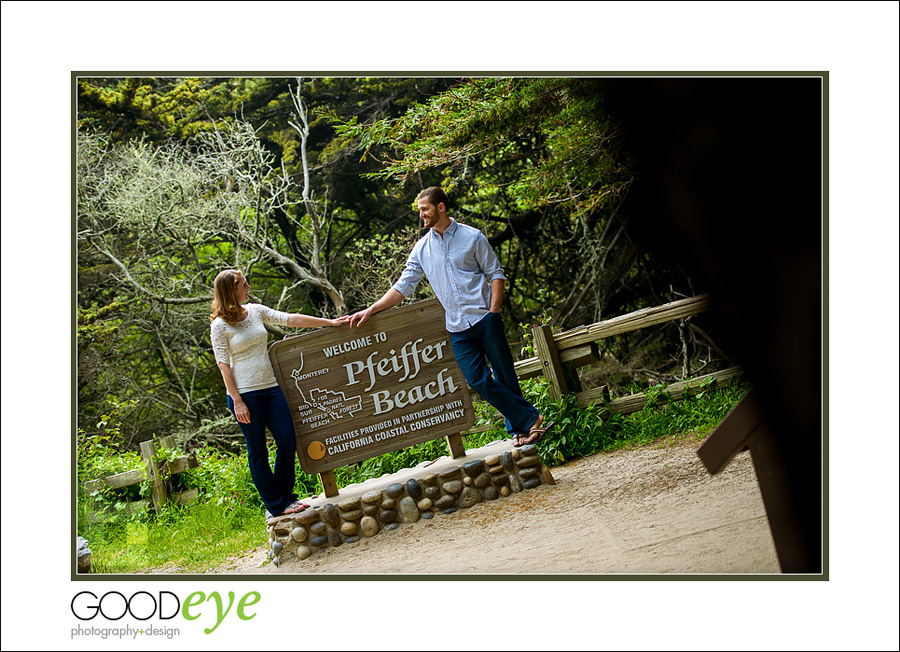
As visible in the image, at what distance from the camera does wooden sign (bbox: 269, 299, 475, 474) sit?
407cm

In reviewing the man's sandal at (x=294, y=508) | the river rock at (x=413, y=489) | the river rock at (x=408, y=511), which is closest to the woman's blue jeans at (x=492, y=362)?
the river rock at (x=413, y=489)

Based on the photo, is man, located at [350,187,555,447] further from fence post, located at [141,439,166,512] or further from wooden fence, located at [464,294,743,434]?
fence post, located at [141,439,166,512]

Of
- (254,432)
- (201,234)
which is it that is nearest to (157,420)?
(201,234)

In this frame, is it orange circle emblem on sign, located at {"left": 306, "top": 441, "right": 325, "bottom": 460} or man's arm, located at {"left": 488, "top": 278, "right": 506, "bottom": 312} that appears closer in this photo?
orange circle emblem on sign, located at {"left": 306, "top": 441, "right": 325, "bottom": 460}

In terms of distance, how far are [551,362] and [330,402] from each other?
1.77m

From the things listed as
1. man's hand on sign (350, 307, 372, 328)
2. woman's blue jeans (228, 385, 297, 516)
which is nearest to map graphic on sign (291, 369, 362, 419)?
woman's blue jeans (228, 385, 297, 516)

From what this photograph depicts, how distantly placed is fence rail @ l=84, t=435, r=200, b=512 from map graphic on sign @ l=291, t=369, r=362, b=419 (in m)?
1.98

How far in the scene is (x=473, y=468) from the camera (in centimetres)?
414

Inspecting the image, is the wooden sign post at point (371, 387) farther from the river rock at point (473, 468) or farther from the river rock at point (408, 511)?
the river rock at point (408, 511)

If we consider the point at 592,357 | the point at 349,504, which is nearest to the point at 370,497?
the point at 349,504

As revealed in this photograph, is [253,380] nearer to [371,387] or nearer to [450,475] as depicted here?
[371,387]

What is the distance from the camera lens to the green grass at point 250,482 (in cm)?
455

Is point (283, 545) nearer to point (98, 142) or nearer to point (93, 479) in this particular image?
point (93, 479)

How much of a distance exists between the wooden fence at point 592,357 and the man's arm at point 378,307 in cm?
136
